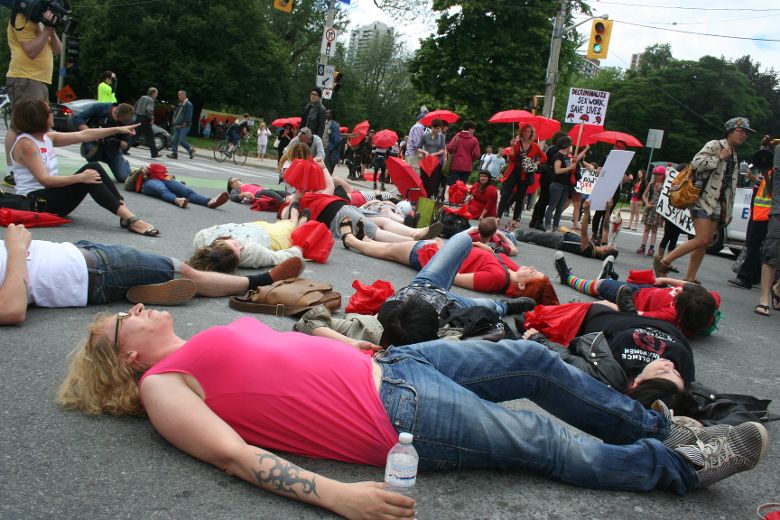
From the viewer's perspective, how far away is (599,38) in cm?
1841

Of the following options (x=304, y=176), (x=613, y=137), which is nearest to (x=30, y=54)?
(x=304, y=176)

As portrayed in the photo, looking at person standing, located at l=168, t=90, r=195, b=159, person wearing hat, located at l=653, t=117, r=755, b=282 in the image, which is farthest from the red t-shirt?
person standing, located at l=168, t=90, r=195, b=159

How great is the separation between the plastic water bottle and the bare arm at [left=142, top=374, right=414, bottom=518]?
0.11 metres

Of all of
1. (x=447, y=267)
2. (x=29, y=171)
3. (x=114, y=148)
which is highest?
(x=114, y=148)

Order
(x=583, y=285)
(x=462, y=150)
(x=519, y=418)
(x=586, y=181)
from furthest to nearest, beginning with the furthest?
(x=586, y=181), (x=462, y=150), (x=583, y=285), (x=519, y=418)

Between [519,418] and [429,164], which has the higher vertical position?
[429,164]

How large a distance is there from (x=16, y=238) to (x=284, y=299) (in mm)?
1807

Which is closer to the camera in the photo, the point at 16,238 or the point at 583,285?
the point at 16,238

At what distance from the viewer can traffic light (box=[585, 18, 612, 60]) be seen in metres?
18.2

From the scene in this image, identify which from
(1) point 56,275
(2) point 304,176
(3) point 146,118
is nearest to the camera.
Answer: (1) point 56,275

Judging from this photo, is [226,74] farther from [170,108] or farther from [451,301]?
[451,301]

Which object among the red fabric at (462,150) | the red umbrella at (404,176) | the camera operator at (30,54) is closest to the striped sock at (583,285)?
the red umbrella at (404,176)

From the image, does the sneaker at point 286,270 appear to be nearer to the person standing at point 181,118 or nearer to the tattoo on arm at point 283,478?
the tattoo on arm at point 283,478

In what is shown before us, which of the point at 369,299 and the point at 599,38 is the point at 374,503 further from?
the point at 599,38
